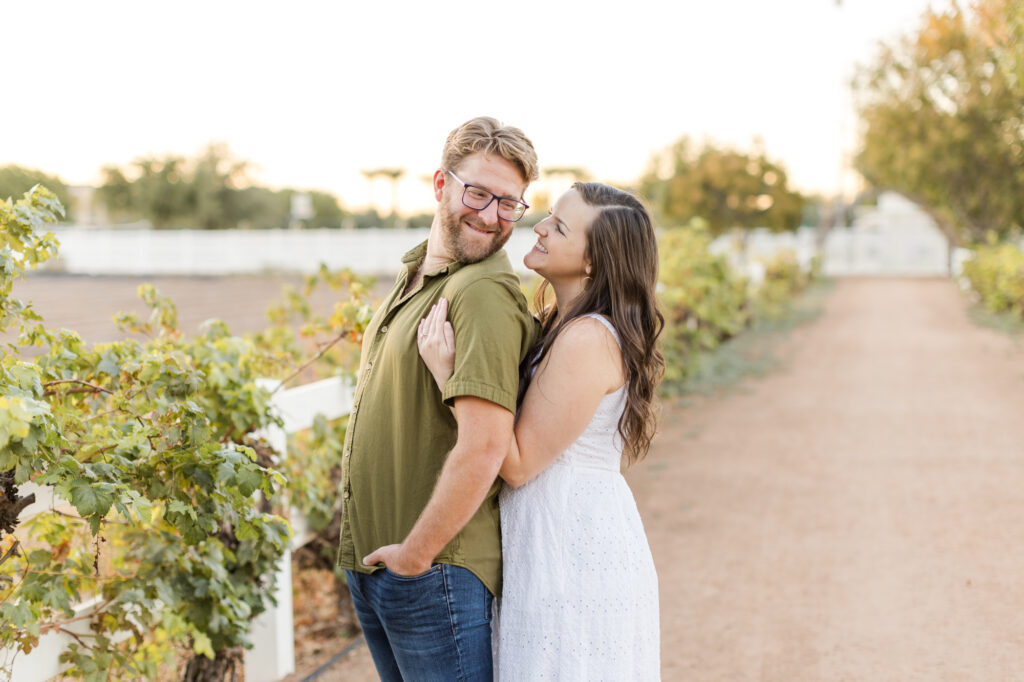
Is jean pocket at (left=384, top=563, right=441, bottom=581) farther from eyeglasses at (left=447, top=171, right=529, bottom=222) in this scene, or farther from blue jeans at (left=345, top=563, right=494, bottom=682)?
eyeglasses at (left=447, top=171, right=529, bottom=222)

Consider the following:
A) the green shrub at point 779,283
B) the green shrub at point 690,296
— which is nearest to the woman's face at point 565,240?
the green shrub at point 690,296

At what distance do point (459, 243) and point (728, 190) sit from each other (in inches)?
1016

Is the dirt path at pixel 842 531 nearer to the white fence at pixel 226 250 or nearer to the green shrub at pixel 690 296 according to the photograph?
the green shrub at pixel 690 296

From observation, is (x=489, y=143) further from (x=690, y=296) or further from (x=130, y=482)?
(x=690, y=296)

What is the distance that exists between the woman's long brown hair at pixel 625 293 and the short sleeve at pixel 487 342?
0.64 feet

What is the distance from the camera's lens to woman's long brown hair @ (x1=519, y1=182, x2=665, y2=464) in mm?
2256

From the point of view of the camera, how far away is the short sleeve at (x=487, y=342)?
198 cm

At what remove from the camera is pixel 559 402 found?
215cm

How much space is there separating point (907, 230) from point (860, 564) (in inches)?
1969

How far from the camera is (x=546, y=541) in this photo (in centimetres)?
221

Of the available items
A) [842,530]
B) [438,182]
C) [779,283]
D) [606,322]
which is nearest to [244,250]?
[779,283]

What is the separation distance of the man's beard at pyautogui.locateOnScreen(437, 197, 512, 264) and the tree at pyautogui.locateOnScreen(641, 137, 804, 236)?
25034mm

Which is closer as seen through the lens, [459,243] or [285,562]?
[459,243]

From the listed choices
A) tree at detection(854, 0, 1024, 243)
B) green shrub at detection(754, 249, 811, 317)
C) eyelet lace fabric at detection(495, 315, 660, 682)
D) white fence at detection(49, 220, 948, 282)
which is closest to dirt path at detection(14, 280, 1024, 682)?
eyelet lace fabric at detection(495, 315, 660, 682)
